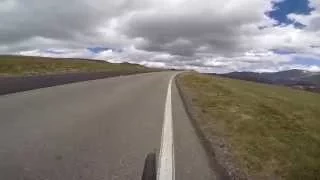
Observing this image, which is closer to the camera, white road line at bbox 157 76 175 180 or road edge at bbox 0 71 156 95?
white road line at bbox 157 76 175 180

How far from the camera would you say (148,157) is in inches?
271

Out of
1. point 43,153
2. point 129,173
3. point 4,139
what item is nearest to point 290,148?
point 129,173

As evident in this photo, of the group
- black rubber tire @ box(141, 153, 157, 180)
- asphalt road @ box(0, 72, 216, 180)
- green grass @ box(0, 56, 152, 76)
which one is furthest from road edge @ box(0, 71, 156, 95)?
black rubber tire @ box(141, 153, 157, 180)

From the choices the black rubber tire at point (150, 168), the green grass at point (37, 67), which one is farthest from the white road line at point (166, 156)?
the green grass at point (37, 67)

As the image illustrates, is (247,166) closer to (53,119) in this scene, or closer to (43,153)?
(43,153)

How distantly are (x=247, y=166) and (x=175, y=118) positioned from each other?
568cm

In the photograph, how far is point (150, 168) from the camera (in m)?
6.26

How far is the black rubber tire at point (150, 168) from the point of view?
5773mm

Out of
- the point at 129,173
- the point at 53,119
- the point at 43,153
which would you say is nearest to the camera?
the point at 129,173

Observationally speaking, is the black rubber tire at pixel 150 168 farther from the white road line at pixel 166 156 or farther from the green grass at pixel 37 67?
the green grass at pixel 37 67

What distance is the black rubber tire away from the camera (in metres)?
5.77

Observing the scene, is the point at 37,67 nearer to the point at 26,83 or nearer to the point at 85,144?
the point at 26,83

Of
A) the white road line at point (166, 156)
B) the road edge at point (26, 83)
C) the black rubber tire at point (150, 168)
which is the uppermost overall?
the road edge at point (26, 83)

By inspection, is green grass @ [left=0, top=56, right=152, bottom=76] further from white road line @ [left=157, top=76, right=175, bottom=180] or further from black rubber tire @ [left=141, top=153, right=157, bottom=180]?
black rubber tire @ [left=141, top=153, right=157, bottom=180]
